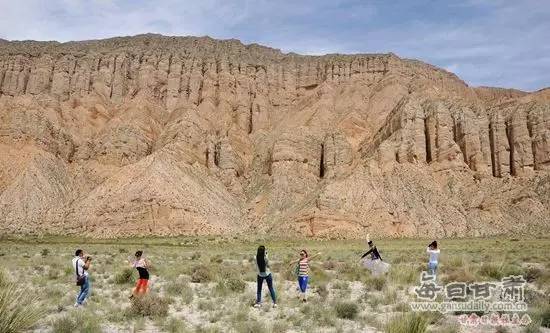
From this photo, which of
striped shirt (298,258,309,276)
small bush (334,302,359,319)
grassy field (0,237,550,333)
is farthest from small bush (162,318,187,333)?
striped shirt (298,258,309,276)

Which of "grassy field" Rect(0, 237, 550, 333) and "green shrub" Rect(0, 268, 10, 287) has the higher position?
"green shrub" Rect(0, 268, 10, 287)

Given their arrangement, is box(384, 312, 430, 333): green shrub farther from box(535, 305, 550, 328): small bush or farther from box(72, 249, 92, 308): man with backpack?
box(72, 249, 92, 308): man with backpack

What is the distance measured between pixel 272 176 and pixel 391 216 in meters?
21.9

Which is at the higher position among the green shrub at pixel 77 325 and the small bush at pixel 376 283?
the green shrub at pixel 77 325

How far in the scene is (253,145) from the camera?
9481cm

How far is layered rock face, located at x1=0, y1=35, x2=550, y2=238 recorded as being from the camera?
66938 millimetres

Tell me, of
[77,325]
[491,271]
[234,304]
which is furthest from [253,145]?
[77,325]

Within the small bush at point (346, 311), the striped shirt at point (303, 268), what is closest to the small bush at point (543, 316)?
the small bush at point (346, 311)

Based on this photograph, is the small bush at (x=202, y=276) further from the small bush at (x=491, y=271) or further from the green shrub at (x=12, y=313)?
the green shrub at (x=12, y=313)

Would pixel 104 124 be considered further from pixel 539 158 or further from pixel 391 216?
pixel 539 158

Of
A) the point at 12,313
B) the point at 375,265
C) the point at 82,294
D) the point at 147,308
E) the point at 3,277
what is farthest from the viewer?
the point at 375,265

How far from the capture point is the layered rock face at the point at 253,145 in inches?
2635

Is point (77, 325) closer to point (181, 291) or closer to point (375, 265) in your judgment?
point (181, 291)

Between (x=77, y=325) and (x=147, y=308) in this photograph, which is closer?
(x=77, y=325)
